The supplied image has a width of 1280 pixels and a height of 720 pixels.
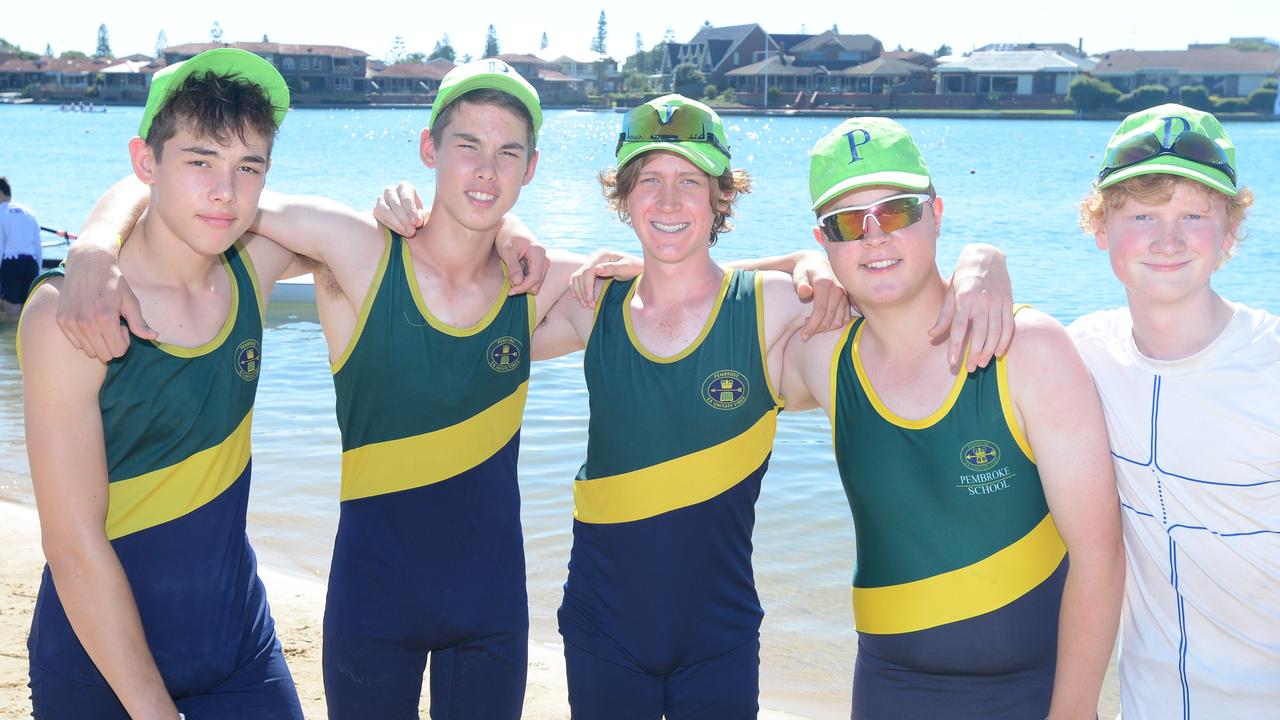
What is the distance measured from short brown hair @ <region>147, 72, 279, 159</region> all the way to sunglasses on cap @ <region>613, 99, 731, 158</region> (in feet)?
3.52

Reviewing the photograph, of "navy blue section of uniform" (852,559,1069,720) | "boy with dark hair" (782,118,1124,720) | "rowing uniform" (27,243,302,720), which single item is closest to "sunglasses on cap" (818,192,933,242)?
"boy with dark hair" (782,118,1124,720)

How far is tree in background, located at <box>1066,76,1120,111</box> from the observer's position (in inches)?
3056

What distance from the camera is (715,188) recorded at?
347cm

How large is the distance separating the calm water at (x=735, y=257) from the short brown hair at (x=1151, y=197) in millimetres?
477

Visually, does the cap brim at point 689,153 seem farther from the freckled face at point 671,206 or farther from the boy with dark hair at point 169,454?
the boy with dark hair at point 169,454

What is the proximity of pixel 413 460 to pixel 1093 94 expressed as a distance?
8315cm

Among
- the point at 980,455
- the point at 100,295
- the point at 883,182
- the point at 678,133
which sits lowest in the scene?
the point at 980,455

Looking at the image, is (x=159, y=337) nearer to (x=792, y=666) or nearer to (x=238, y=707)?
(x=238, y=707)

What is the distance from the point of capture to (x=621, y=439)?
3270 mm

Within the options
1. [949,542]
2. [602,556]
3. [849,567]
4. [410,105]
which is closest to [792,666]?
[849,567]

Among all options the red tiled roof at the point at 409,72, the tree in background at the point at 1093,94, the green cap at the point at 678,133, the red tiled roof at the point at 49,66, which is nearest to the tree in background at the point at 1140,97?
the tree in background at the point at 1093,94

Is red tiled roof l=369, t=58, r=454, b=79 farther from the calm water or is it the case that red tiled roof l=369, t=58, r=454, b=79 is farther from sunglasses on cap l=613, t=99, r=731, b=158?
sunglasses on cap l=613, t=99, r=731, b=158

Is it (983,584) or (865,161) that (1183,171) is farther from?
(983,584)

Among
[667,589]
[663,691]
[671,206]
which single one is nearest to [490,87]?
[671,206]
